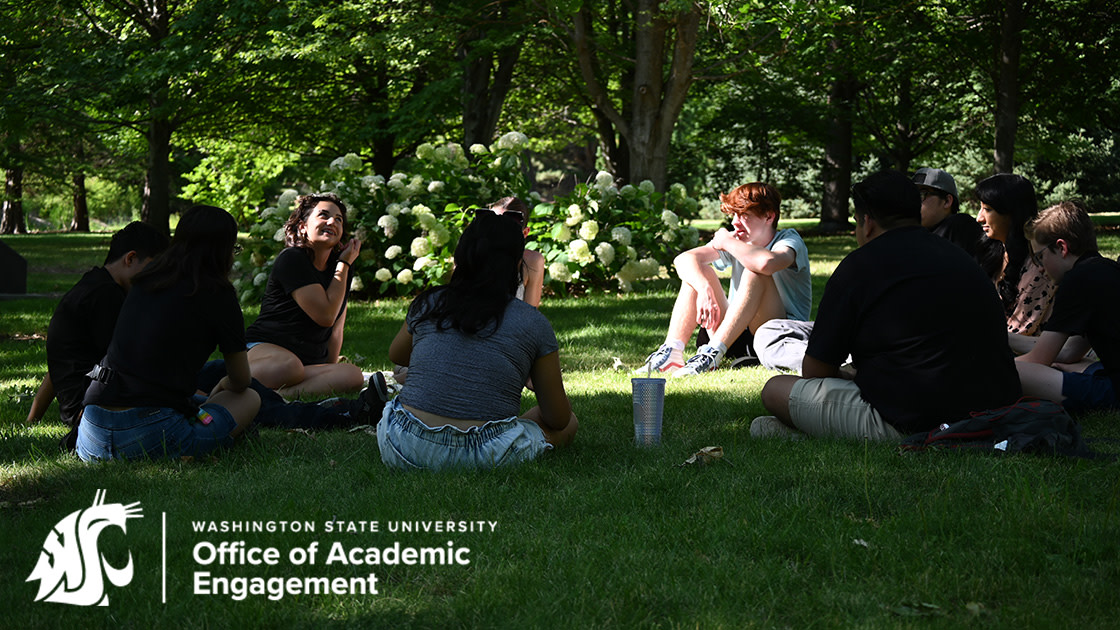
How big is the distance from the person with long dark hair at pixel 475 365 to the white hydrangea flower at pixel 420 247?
6.98 meters

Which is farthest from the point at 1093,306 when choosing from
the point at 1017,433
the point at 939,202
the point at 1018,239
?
the point at 939,202

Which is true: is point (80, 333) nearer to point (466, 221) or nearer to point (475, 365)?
point (475, 365)

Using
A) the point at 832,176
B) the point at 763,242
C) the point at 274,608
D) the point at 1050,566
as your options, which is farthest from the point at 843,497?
the point at 832,176

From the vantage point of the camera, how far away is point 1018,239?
20.4 ft

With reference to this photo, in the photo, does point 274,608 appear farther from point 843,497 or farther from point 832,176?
point 832,176

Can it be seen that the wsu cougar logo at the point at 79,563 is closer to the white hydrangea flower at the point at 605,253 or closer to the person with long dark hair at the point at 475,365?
the person with long dark hair at the point at 475,365

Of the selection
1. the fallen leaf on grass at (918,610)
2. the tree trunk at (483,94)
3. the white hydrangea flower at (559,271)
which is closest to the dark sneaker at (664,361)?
the white hydrangea flower at (559,271)

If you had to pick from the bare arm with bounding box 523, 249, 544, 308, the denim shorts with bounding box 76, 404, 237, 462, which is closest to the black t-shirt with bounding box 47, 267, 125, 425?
the denim shorts with bounding box 76, 404, 237, 462

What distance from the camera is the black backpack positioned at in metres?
4.30

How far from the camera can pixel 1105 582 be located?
305 centimetres

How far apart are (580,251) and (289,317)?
550 cm

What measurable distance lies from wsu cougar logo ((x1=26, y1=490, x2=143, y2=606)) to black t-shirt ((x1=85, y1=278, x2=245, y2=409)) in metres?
0.75

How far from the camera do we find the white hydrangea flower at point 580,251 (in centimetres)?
1137

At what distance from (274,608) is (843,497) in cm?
221
